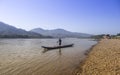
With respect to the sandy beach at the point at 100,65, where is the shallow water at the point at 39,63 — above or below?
below

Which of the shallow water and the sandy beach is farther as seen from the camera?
the shallow water

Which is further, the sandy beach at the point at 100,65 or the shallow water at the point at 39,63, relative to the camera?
the shallow water at the point at 39,63

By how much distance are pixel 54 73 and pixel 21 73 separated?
342 cm

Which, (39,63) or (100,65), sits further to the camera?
(39,63)

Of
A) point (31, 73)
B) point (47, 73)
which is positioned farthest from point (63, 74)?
point (31, 73)

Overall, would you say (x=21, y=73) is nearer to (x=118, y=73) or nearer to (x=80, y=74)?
(x=80, y=74)

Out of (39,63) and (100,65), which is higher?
(100,65)

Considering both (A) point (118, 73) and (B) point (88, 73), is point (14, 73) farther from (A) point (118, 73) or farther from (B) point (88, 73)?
(A) point (118, 73)

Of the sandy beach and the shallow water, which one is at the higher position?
the sandy beach

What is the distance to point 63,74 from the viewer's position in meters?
14.9

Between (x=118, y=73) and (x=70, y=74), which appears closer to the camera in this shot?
(x=118, y=73)

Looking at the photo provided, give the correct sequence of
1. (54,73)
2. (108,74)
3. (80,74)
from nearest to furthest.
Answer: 1. (108,74)
2. (80,74)
3. (54,73)

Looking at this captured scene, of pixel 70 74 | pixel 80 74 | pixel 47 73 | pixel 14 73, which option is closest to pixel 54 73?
pixel 47 73

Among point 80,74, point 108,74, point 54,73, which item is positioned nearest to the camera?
point 108,74
